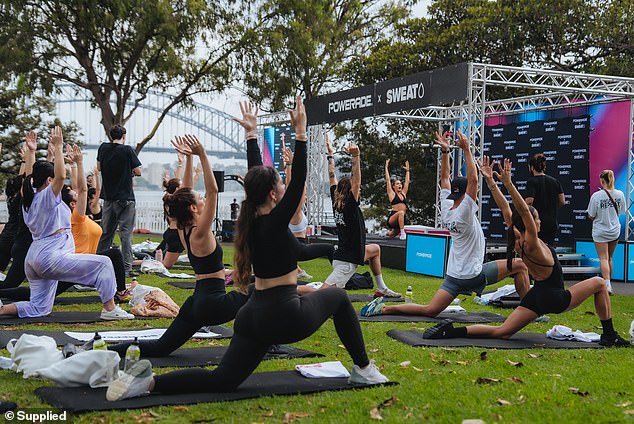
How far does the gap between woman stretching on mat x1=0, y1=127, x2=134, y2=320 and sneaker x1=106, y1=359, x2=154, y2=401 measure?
2833 mm

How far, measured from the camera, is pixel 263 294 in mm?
4230

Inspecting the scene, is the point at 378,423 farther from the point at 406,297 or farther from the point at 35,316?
the point at 406,297

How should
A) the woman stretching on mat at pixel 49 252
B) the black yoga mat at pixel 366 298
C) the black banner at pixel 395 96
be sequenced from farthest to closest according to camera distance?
the black banner at pixel 395 96 → the black yoga mat at pixel 366 298 → the woman stretching on mat at pixel 49 252

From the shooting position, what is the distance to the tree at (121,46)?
64.7 feet

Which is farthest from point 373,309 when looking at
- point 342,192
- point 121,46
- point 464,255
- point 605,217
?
point 121,46

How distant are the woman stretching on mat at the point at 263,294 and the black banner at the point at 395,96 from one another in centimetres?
839

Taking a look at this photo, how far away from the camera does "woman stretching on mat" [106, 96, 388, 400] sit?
415 cm

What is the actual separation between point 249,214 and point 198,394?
1.16 metres

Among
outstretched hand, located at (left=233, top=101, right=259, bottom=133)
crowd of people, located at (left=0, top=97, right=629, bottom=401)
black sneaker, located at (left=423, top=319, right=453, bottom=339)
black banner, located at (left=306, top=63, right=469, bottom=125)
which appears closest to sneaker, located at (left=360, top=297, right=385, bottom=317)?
crowd of people, located at (left=0, top=97, right=629, bottom=401)

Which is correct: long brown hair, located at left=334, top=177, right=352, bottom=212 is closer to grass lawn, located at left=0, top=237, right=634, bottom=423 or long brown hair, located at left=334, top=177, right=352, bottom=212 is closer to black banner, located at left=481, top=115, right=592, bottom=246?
grass lawn, located at left=0, top=237, right=634, bottom=423

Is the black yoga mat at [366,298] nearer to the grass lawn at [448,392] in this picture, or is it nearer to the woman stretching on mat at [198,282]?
the grass lawn at [448,392]

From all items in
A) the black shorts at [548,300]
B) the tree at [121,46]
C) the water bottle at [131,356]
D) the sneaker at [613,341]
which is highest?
the tree at [121,46]

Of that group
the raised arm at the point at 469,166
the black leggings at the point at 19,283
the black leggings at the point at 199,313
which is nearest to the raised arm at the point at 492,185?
the raised arm at the point at 469,166

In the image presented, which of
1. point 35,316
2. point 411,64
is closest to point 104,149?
point 35,316
